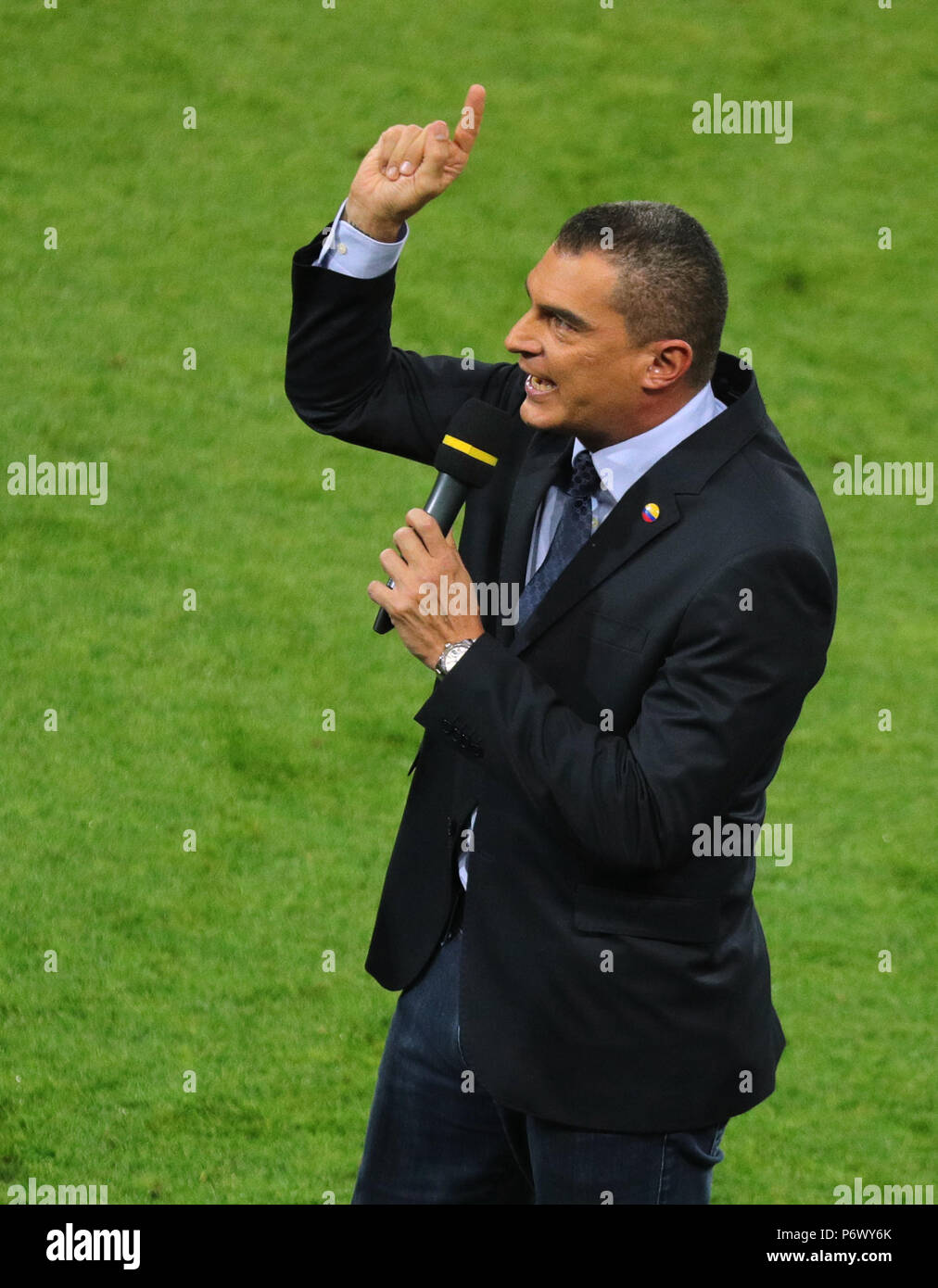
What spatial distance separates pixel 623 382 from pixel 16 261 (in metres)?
6.78

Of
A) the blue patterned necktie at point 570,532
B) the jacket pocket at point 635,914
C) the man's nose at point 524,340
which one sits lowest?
the jacket pocket at point 635,914

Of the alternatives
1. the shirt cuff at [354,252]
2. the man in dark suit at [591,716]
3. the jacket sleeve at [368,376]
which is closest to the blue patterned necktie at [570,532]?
the man in dark suit at [591,716]

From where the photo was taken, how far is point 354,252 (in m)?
3.24

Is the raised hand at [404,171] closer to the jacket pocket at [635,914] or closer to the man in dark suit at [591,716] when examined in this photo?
the man in dark suit at [591,716]

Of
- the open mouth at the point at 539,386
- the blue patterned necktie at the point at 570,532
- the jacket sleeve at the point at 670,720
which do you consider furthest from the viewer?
the blue patterned necktie at the point at 570,532

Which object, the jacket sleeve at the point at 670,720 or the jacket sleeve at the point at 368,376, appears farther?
the jacket sleeve at the point at 368,376

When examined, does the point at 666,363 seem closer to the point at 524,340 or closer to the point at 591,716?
the point at 524,340

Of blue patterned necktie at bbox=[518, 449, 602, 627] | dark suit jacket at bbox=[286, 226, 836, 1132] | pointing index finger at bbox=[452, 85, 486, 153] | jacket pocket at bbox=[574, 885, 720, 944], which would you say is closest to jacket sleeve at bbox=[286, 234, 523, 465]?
dark suit jacket at bbox=[286, 226, 836, 1132]

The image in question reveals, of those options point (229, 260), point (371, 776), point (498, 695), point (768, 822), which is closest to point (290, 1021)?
point (371, 776)

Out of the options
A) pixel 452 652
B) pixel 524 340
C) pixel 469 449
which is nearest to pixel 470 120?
pixel 524 340

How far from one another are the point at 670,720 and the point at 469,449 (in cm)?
60

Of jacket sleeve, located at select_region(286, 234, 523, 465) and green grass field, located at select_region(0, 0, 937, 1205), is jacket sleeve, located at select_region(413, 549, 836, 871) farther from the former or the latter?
green grass field, located at select_region(0, 0, 937, 1205)

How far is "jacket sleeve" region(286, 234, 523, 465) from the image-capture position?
10.8ft

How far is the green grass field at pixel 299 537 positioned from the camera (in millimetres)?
5215
